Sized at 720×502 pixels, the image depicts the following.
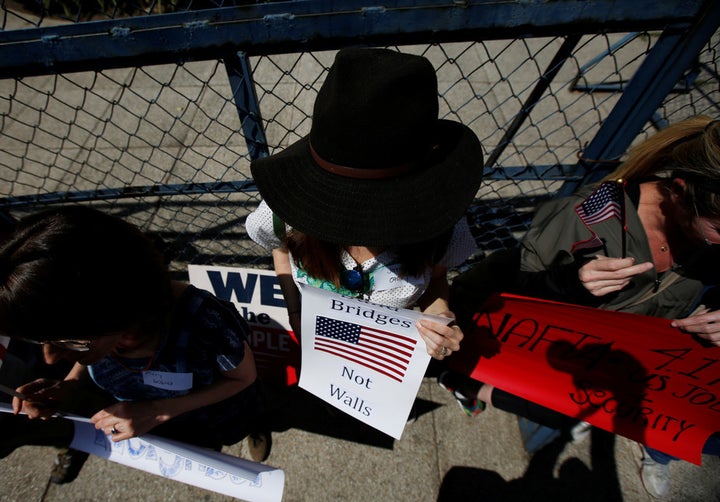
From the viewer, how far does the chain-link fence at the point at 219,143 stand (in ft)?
7.66

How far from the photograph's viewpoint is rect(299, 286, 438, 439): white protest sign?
4.19 ft

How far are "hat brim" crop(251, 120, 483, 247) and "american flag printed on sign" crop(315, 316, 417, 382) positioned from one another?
0.46 metres

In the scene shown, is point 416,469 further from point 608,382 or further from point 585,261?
point 585,261

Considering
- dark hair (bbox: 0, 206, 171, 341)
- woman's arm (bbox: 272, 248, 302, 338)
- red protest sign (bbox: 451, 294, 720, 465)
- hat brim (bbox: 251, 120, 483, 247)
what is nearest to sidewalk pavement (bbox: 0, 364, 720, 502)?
red protest sign (bbox: 451, 294, 720, 465)

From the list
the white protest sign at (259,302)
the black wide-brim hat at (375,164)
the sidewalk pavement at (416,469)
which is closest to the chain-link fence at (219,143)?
the white protest sign at (259,302)

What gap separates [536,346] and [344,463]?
4.56ft

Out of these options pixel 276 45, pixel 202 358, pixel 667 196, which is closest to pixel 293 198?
pixel 276 45

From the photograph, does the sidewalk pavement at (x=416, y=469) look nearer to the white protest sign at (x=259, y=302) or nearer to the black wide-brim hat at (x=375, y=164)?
the white protest sign at (x=259, y=302)

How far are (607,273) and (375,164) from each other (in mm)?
1013

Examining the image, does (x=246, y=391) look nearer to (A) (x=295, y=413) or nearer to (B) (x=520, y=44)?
(A) (x=295, y=413)

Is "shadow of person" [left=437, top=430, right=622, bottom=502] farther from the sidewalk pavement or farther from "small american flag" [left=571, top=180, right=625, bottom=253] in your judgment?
"small american flag" [left=571, top=180, right=625, bottom=253]

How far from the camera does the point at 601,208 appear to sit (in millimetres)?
1514

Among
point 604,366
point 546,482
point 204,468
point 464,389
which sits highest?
point 204,468

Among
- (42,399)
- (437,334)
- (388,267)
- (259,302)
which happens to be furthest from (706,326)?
(42,399)
